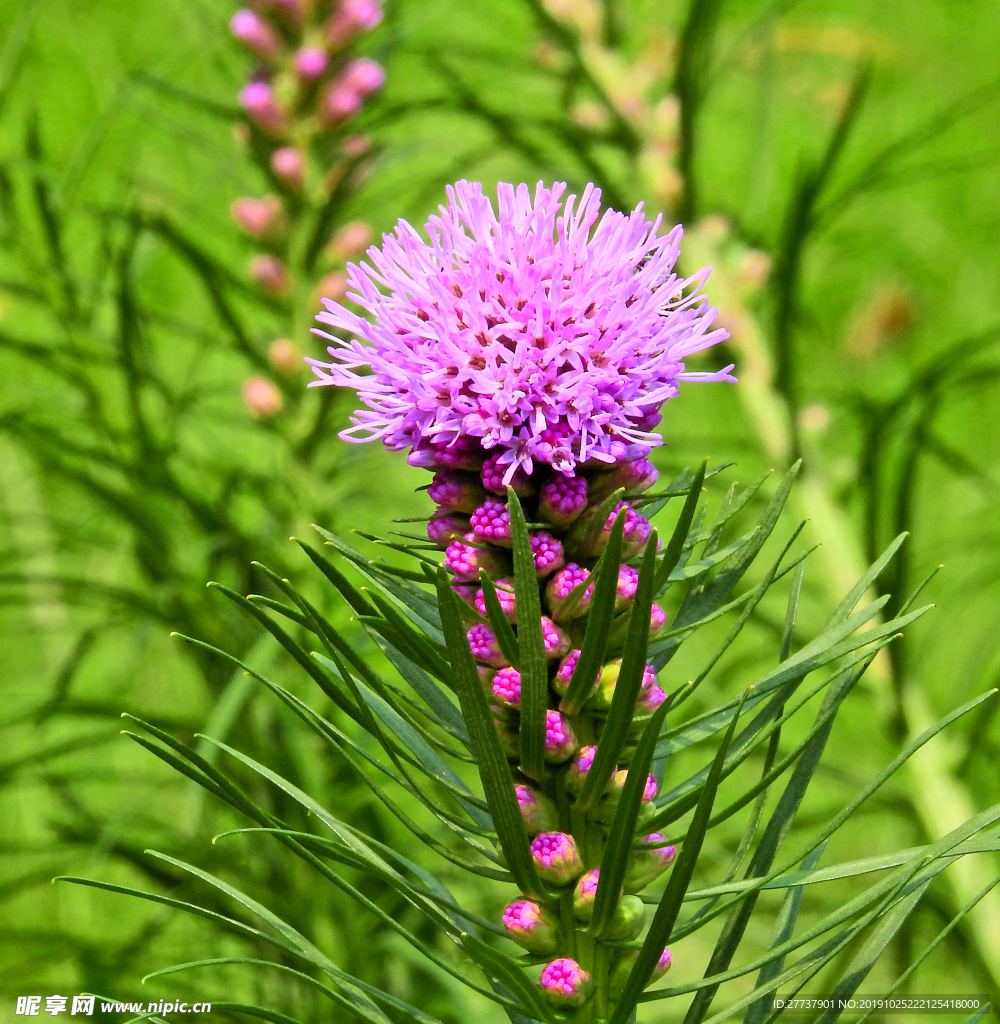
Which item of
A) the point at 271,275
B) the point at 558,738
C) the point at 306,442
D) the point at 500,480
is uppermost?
the point at 271,275

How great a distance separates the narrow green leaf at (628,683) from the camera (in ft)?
1.42

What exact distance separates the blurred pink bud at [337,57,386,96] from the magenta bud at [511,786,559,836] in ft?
3.09

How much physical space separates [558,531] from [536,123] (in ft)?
2.91

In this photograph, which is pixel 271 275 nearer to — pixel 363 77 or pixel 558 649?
pixel 363 77

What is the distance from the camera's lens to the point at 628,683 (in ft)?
1.52

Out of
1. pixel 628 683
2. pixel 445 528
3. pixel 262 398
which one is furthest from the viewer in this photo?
pixel 262 398

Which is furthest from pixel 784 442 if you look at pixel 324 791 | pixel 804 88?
pixel 804 88

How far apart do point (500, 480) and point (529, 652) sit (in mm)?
97

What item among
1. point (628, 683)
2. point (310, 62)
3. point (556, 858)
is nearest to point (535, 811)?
point (556, 858)

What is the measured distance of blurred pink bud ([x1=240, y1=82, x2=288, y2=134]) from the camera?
48.0 inches

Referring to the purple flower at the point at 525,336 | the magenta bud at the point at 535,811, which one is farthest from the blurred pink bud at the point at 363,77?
the magenta bud at the point at 535,811

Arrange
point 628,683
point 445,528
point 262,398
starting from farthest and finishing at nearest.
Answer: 1. point 262,398
2. point 445,528
3. point 628,683

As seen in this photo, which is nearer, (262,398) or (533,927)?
(533,927)

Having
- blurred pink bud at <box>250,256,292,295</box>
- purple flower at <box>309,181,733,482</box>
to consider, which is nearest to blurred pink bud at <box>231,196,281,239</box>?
blurred pink bud at <box>250,256,292,295</box>
